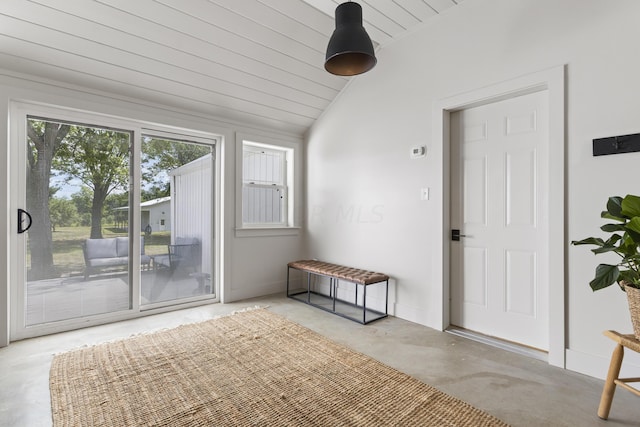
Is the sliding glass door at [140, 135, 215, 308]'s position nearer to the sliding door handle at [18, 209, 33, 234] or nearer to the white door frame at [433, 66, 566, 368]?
the sliding door handle at [18, 209, 33, 234]

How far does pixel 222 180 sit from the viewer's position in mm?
4043

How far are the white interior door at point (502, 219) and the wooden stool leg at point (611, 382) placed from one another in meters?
0.82

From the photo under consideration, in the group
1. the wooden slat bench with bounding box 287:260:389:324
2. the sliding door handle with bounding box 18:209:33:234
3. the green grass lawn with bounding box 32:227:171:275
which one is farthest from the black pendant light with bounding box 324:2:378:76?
the sliding door handle with bounding box 18:209:33:234

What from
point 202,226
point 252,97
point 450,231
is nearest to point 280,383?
point 450,231

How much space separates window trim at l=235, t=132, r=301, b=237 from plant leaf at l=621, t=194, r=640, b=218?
3.58 meters

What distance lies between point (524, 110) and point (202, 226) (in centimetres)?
359

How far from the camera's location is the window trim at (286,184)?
13.6ft

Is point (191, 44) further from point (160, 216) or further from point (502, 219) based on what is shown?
point (502, 219)

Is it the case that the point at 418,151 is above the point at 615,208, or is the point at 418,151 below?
above

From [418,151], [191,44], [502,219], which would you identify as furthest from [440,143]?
[191,44]

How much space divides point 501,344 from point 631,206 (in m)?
1.62

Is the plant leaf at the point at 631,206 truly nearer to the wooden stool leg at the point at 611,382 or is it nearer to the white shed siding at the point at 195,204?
the wooden stool leg at the point at 611,382

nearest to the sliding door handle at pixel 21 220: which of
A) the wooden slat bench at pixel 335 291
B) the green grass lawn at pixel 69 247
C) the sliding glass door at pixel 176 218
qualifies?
the green grass lawn at pixel 69 247

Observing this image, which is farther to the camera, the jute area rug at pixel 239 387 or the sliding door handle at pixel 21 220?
the sliding door handle at pixel 21 220
